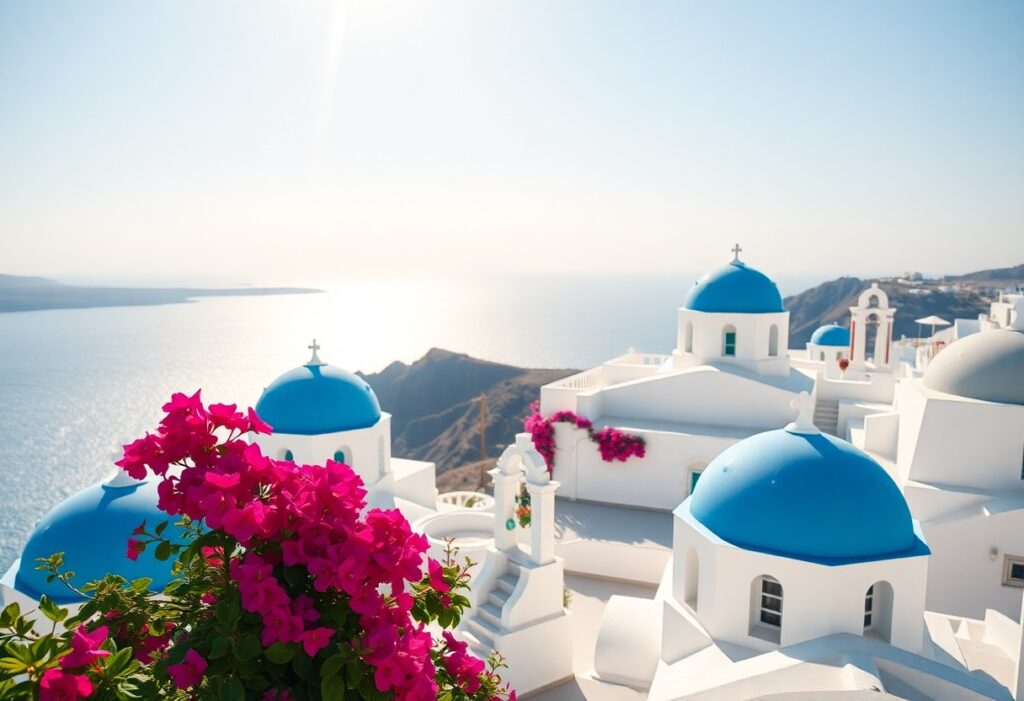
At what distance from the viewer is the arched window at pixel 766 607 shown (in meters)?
8.28

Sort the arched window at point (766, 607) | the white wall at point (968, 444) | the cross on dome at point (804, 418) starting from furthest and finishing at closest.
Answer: the white wall at point (968, 444) → the cross on dome at point (804, 418) → the arched window at point (766, 607)

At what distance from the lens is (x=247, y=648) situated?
2.54 metres

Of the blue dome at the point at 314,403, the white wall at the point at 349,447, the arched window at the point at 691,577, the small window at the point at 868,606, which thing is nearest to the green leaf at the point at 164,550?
the arched window at the point at 691,577

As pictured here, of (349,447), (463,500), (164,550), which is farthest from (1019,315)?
(164,550)

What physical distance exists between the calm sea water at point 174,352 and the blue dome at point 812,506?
884 centimetres

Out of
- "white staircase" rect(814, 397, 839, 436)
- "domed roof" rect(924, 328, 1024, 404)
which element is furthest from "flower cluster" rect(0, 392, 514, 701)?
"white staircase" rect(814, 397, 839, 436)

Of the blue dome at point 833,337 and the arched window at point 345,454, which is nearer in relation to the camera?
the arched window at point 345,454

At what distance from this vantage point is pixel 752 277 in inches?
715

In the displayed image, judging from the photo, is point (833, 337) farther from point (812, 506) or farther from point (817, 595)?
point (817, 595)

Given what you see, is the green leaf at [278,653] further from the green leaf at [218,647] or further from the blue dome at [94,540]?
the blue dome at [94,540]

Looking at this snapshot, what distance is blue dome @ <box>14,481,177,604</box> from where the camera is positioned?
818cm

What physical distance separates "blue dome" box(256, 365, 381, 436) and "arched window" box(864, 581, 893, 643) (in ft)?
30.9

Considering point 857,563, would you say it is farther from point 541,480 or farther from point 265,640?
point 265,640

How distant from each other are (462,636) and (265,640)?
28.2 feet
